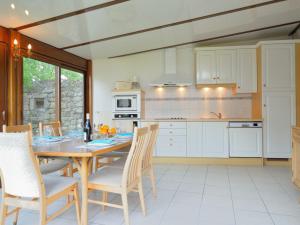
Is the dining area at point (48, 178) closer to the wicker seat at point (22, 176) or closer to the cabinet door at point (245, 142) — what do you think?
the wicker seat at point (22, 176)

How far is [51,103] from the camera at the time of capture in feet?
13.8

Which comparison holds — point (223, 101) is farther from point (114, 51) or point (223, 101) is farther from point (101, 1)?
point (101, 1)

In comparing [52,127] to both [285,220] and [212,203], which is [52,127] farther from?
[285,220]

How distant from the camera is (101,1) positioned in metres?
2.74

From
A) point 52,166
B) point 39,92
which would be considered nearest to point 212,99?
point 39,92

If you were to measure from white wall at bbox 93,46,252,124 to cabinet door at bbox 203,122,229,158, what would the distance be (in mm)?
569

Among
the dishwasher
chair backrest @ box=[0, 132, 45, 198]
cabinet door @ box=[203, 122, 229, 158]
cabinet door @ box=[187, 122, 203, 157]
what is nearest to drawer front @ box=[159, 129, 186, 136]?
cabinet door @ box=[187, 122, 203, 157]

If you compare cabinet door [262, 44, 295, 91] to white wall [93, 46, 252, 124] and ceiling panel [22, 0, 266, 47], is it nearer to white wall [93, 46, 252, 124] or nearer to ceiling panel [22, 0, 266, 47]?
white wall [93, 46, 252, 124]

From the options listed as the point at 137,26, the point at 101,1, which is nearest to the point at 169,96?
the point at 137,26

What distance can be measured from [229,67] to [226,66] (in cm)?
6

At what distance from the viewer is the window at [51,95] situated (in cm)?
361

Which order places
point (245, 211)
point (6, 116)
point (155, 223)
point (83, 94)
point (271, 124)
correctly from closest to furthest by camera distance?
1. point (155, 223)
2. point (245, 211)
3. point (6, 116)
4. point (271, 124)
5. point (83, 94)

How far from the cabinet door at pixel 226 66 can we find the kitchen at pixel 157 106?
20 mm

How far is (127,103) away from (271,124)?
2789mm
